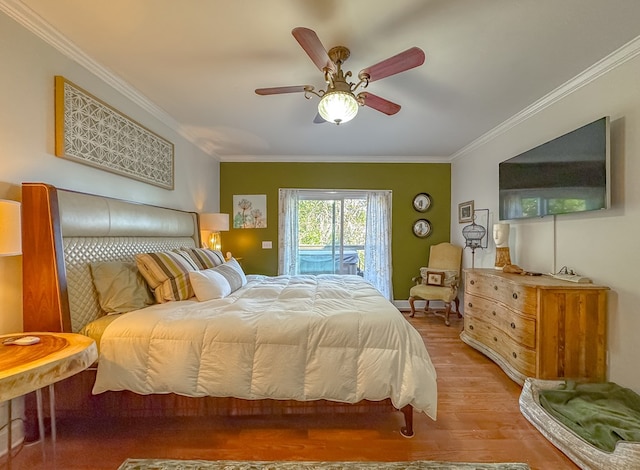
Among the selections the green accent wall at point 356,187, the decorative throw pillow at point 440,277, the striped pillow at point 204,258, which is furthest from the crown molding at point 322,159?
the striped pillow at point 204,258

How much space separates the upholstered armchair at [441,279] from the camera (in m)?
4.15

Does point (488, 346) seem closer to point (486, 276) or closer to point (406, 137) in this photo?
point (486, 276)

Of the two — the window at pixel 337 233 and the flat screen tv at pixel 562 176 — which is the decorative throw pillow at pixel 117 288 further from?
the flat screen tv at pixel 562 176

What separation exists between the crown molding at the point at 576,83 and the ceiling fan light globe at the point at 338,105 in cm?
186

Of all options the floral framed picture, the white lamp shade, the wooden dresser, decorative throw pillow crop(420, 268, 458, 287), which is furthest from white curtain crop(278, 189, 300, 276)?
the wooden dresser

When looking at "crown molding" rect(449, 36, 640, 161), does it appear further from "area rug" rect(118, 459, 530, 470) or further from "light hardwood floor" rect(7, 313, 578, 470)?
"area rug" rect(118, 459, 530, 470)

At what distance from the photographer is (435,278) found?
170 inches

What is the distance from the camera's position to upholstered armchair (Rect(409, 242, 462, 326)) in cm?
415

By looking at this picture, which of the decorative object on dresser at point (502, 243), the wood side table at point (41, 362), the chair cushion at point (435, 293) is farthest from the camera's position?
the chair cushion at point (435, 293)

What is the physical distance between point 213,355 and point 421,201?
415 centimetres

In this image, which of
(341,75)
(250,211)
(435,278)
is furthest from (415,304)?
(341,75)

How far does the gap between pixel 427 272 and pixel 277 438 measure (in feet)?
10.6

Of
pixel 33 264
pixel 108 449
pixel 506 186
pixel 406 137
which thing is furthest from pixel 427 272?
pixel 33 264

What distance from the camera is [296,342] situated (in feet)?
5.87
